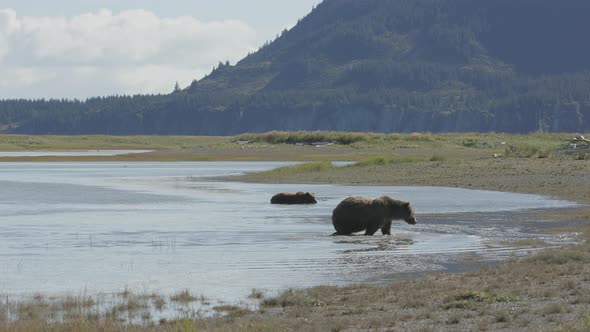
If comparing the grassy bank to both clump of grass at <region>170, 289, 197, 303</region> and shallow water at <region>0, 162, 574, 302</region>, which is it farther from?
shallow water at <region>0, 162, 574, 302</region>

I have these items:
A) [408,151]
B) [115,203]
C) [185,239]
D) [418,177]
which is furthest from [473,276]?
[408,151]

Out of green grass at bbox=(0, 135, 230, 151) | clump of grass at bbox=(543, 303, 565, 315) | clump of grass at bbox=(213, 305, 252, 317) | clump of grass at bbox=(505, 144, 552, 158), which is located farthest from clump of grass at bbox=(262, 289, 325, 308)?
green grass at bbox=(0, 135, 230, 151)

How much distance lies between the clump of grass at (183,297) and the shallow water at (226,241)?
0.45 meters

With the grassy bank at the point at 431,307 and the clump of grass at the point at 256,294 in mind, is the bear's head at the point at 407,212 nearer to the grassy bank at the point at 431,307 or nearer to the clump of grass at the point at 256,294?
the grassy bank at the point at 431,307

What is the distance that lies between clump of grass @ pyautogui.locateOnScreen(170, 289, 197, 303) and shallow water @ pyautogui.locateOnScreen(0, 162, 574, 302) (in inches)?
17.6

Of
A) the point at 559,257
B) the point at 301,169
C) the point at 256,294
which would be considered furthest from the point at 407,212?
the point at 301,169

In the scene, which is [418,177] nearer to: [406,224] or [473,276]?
[406,224]

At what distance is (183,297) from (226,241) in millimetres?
9255

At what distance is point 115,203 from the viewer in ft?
139

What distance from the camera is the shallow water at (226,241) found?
1998 cm

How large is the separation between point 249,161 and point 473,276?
7428cm

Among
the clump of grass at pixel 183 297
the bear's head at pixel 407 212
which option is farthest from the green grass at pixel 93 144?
the clump of grass at pixel 183 297

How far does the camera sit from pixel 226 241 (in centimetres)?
2678

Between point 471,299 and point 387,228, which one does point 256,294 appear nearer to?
point 471,299
